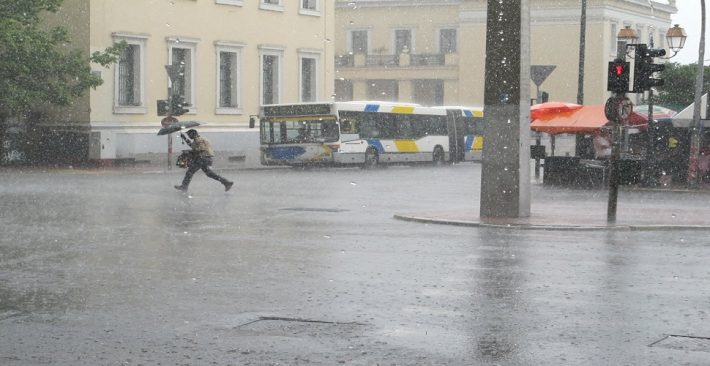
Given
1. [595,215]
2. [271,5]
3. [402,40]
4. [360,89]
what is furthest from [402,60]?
[595,215]

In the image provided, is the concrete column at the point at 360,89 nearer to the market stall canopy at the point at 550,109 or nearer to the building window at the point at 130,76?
the building window at the point at 130,76

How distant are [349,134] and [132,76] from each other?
8.04m

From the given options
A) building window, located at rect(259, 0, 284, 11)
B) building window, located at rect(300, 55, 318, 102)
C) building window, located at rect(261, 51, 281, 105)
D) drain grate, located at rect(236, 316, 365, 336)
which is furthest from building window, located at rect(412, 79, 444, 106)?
drain grate, located at rect(236, 316, 365, 336)

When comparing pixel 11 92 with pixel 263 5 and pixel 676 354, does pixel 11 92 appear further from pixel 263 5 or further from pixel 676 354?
pixel 676 354

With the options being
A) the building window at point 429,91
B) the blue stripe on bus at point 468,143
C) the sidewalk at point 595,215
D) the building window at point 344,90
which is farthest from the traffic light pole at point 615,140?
the building window at point 344,90

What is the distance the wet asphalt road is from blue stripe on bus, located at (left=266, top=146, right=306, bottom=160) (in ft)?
81.9

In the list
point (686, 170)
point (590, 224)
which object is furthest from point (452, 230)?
point (686, 170)

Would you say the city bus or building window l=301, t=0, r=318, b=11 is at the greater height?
building window l=301, t=0, r=318, b=11

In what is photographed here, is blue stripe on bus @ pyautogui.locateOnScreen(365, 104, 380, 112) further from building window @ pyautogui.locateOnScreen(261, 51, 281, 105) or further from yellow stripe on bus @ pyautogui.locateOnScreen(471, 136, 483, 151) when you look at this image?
yellow stripe on bus @ pyautogui.locateOnScreen(471, 136, 483, 151)

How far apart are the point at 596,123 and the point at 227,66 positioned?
21.4 m

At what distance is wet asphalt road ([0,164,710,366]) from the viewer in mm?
8953

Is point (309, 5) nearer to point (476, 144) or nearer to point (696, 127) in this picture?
point (476, 144)

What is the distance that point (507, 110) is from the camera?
2100 cm

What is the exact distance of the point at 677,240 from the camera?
1808cm
